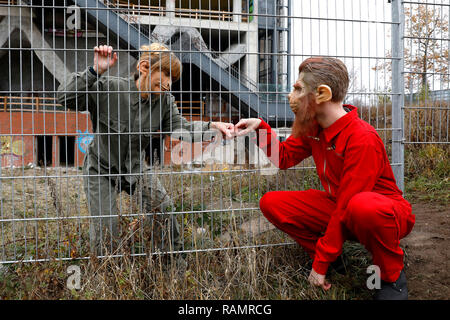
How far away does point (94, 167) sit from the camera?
2.74 meters

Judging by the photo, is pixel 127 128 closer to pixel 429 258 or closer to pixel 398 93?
pixel 398 93

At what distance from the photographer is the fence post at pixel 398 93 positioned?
113 inches

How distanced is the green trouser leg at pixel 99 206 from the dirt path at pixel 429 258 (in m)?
2.01

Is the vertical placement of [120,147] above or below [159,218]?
above

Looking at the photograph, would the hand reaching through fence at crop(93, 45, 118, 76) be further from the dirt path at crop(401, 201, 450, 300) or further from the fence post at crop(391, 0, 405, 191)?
the dirt path at crop(401, 201, 450, 300)

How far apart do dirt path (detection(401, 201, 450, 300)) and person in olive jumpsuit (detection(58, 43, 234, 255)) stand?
4.95 ft

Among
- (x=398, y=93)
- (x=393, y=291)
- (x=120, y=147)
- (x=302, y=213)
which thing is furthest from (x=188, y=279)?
(x=398, y=93)

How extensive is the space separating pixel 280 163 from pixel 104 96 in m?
1.35

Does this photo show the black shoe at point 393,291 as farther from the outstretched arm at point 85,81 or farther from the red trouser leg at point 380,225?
the outstretched arm at point 85,81

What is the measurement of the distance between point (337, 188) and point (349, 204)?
321mm

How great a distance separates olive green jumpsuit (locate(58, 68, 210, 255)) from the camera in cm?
261

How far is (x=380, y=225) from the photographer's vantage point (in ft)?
6.18

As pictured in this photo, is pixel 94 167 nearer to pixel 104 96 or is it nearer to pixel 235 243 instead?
pixel 104 96

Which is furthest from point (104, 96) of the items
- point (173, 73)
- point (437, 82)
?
point (437, 82)
